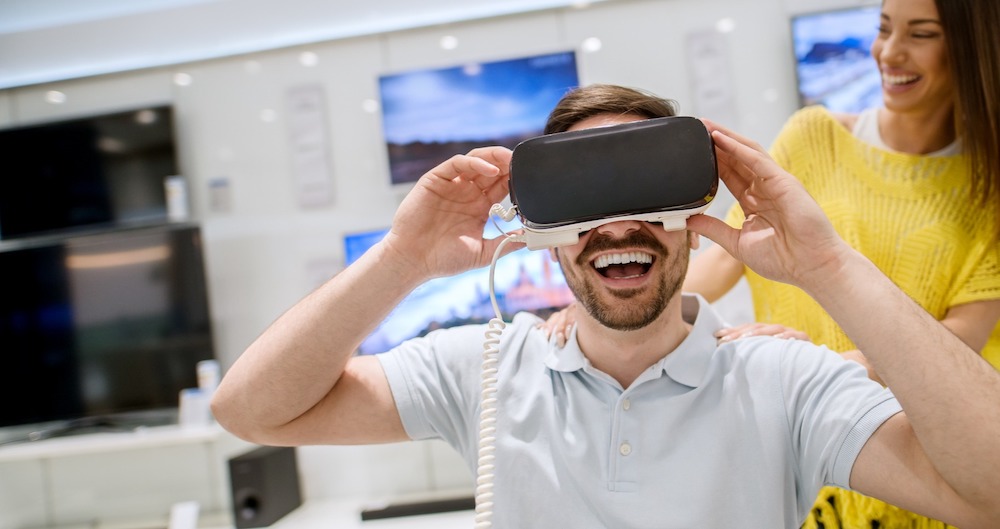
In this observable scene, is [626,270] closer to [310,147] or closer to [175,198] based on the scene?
[310,147]

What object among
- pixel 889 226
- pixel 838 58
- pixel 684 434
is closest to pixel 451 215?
pixel 684 434

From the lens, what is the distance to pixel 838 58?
264 centimetres

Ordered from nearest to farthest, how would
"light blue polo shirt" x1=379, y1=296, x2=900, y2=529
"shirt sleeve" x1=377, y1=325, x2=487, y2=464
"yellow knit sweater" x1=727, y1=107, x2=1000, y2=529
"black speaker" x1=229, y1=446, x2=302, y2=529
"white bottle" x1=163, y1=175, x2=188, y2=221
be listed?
"light blue polo shirt" x1=379, y1=296, x2=900, y2=529, "shirt sleeve" x1=377, y1=325, x2=487, y2=464, "yellow knit sweater" x1=727, y1=107, x2=1000, y2=529, "black speaker" x1=229, y1=446, x2=302, y2=529, "white bottle" x1=163, y1=175, x2=188, y2=221

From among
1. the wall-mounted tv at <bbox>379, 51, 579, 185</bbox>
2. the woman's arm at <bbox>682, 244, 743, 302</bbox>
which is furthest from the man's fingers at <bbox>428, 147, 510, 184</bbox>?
the wall-mounted tv at <bbox>379, 51, 579, 185</bbox>

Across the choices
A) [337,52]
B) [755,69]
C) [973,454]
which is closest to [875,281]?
[973,454]

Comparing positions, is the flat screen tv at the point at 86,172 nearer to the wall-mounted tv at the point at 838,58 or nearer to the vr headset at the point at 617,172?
the vr headset at the point at 617,172

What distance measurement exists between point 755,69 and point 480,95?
1.08 m

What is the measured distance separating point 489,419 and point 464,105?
6.27 feet

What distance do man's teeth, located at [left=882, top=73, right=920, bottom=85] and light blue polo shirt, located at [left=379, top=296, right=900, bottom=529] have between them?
0.68m

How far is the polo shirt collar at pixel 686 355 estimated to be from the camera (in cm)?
120

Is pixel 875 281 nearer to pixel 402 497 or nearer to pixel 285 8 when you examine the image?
pixel 402 497

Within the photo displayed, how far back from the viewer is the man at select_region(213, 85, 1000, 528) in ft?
3.42

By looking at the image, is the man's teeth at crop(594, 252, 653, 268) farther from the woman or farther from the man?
the woman

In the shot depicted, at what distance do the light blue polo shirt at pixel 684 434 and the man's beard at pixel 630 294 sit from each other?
0.09 meters
